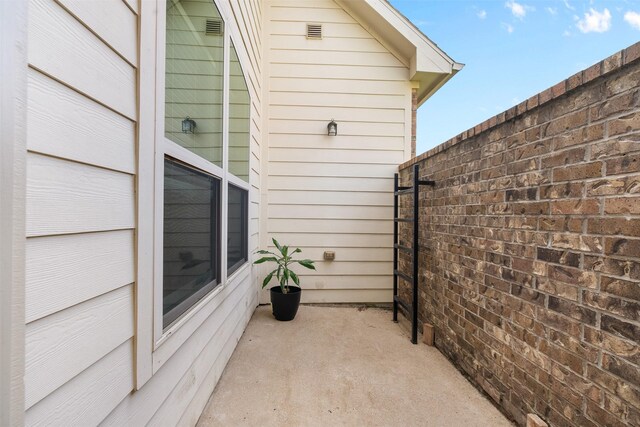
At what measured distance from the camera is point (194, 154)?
56.7 inches

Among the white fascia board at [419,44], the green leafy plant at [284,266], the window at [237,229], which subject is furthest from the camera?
the white fascia board at [419,44]

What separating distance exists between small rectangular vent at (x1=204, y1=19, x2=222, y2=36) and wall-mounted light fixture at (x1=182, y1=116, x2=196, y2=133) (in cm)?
58

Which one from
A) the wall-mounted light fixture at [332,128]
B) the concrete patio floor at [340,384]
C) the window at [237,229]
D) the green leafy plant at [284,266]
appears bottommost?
the concrete patio floor at [340,384]

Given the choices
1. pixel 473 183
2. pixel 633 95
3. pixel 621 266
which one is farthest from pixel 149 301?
pixel 473 183

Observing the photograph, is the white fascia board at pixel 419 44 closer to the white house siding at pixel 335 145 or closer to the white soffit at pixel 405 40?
the white soffit at pixel 405 40

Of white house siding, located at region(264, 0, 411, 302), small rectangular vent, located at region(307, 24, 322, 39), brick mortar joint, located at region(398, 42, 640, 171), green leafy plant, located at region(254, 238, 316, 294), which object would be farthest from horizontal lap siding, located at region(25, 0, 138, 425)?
small rectangular vent, located at region(307, 24, 322, 39)

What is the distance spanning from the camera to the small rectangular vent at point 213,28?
1626 millimetres

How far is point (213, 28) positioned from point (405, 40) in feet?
8.40

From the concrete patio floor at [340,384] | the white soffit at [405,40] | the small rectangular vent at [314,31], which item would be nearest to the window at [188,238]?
the concrete patio floor at [340,384]

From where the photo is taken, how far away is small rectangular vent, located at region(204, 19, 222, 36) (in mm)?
1626

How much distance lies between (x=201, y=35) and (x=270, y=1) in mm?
2586

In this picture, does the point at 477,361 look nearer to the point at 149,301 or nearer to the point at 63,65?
the point at 149,301

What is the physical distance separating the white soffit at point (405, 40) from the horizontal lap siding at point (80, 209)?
3240mm

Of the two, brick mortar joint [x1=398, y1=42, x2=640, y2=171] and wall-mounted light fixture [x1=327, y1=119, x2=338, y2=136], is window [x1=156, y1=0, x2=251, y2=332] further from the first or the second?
brick mortar joint [x1=398, y1=42, x2=640, y2=171]
